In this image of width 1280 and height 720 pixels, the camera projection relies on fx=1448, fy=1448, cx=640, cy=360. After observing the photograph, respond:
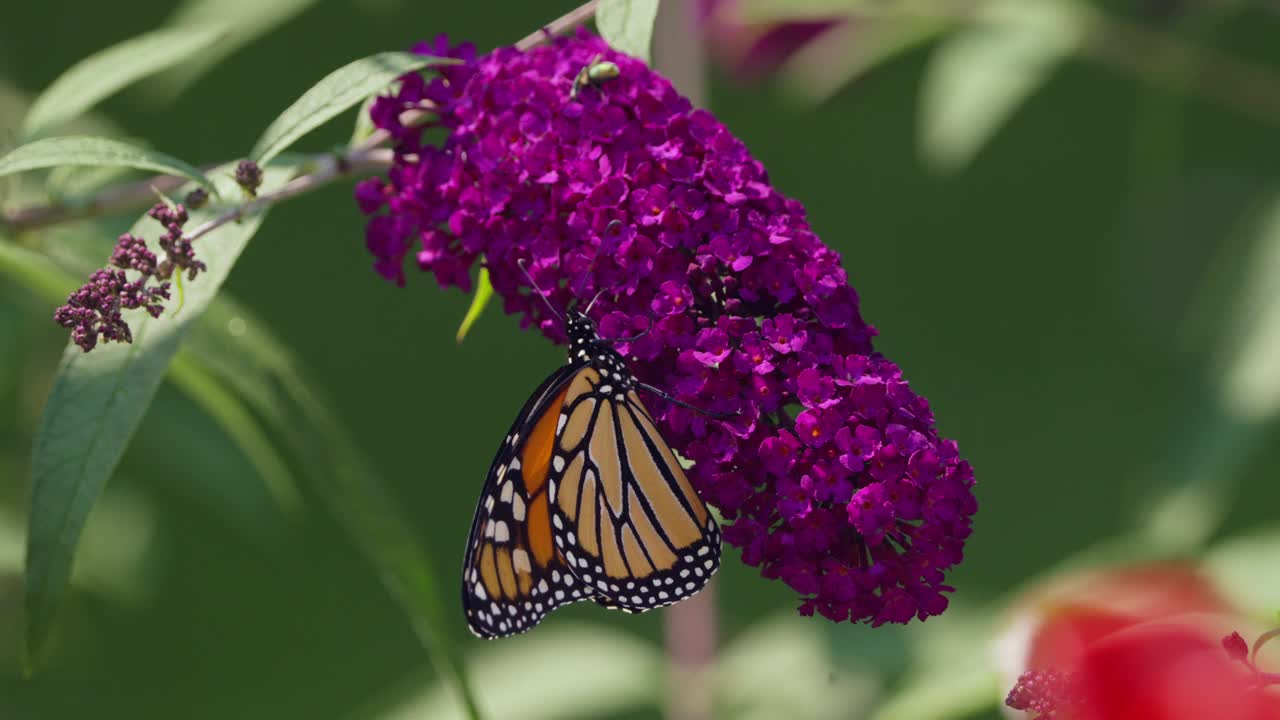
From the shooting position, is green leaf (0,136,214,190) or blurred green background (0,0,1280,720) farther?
blurred green background (0,0,1280,720)

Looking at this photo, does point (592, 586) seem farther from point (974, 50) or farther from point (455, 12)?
point (455, 12)

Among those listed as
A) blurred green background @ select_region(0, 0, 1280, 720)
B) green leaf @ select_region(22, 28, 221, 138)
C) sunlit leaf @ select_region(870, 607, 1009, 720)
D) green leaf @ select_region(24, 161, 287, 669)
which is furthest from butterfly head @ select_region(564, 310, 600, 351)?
blurred green background @ select_region(0, 0, 1280, 720)

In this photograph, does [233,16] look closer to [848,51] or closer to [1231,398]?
[848,51]

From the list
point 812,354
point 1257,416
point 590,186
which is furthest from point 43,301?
point 1257,416

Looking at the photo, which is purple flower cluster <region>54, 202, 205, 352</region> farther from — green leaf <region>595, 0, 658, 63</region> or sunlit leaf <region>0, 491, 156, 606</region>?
sunlit leaf <region>0, 491, 156, 606</region>

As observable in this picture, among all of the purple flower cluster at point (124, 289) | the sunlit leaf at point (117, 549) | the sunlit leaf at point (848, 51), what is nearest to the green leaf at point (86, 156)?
the purple flower cluster at point (124, 289)

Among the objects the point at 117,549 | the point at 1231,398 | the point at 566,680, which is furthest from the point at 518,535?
the point at 1231,398
